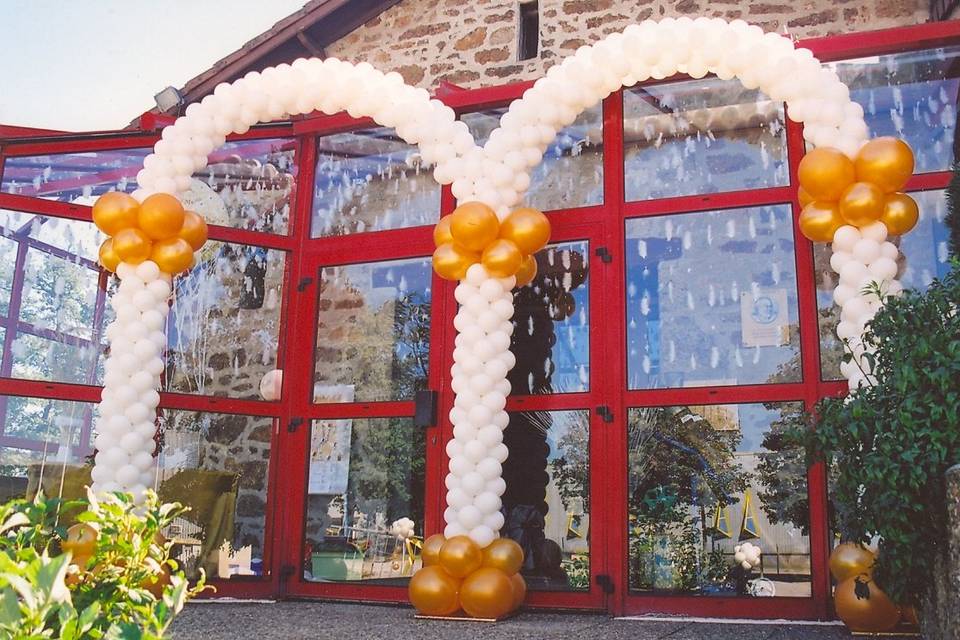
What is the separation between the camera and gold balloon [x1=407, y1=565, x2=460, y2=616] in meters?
4.59

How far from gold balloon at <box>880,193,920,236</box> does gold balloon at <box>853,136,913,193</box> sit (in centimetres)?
7

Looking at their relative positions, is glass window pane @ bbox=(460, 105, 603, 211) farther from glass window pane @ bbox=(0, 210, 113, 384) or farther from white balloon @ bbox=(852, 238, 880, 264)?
glass window pane @ bbox=(0, 210, 113, 384)

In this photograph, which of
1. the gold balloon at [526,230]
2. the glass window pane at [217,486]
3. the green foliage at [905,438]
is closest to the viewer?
the green foliage at [905,438]

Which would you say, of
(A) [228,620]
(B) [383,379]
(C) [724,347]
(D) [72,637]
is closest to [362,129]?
(B) [383,379]

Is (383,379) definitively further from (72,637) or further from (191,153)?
(72,637)

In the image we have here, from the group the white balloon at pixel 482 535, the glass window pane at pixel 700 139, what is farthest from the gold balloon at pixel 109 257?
the glass window pane at pixel 700 139

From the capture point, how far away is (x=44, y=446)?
5484mm

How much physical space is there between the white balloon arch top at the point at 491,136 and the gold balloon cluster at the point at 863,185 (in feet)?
0.27

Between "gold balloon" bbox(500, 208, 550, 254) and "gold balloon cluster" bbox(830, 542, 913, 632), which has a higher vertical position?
"gold balloon" bbox(500, 208, 550, 254)

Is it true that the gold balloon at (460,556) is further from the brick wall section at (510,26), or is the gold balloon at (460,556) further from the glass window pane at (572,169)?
the brick wall section at (510,26)

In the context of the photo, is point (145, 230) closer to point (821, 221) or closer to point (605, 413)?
point (605, 413)

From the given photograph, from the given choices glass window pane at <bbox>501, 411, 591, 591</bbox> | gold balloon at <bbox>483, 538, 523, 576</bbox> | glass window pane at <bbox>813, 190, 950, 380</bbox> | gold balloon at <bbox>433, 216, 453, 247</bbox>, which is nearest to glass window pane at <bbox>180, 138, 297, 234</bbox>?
gold balloon at <bbox>433, 216, 453, 247</bbox>

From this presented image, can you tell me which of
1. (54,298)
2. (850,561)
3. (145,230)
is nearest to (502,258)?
(145,230)

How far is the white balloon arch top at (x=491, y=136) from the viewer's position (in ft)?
15.3
